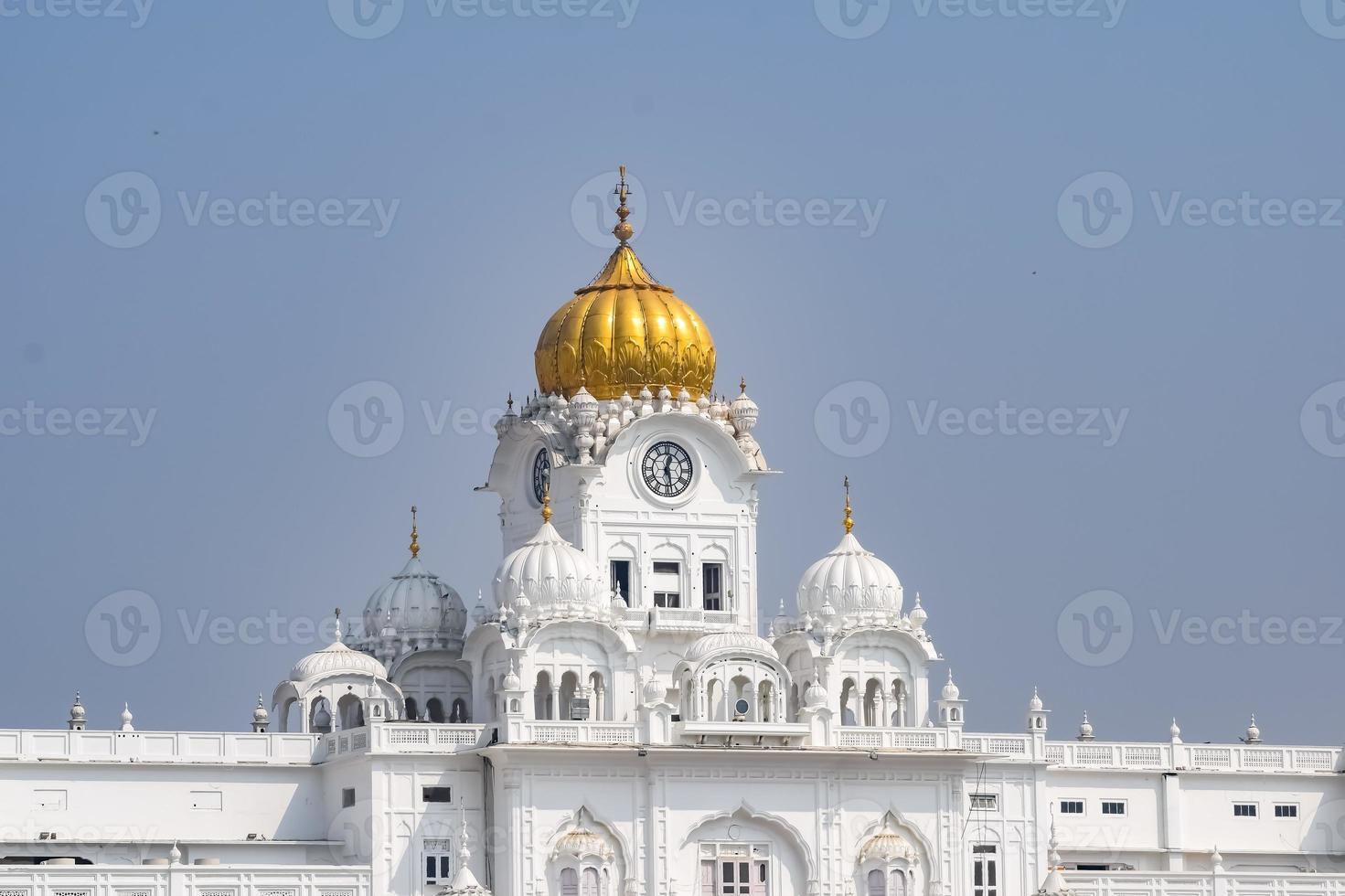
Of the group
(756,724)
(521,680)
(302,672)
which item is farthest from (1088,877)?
(302,672)

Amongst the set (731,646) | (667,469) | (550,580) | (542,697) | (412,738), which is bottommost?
(412,738)

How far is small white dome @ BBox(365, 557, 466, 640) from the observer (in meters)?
89.4

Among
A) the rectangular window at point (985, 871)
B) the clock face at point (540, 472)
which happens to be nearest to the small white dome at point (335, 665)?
the clock face at point (540, 472)

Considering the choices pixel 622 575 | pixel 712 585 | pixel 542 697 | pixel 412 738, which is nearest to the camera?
pixel 412 738

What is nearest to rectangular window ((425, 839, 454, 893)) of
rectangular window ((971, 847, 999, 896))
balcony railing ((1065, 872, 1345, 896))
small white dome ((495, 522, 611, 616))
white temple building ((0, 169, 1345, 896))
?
white temple building ((0, 169, 1345, 896))

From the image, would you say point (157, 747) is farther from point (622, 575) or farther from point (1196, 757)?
point (1196, 757)

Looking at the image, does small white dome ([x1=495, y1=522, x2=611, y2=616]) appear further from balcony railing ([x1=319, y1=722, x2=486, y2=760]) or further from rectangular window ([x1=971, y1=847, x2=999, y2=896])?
rectangular window ([x1=971, y1=847, x2=999, y2=896])

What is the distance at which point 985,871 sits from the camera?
86.1 metres

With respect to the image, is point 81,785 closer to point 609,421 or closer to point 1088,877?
point 609,421

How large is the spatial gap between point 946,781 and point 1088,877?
14.5 feet

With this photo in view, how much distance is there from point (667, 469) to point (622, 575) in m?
3.05

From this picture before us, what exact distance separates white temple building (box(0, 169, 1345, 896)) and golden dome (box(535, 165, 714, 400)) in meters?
0.09

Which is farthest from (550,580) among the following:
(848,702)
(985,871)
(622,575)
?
(985,871)

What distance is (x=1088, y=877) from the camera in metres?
85.9
